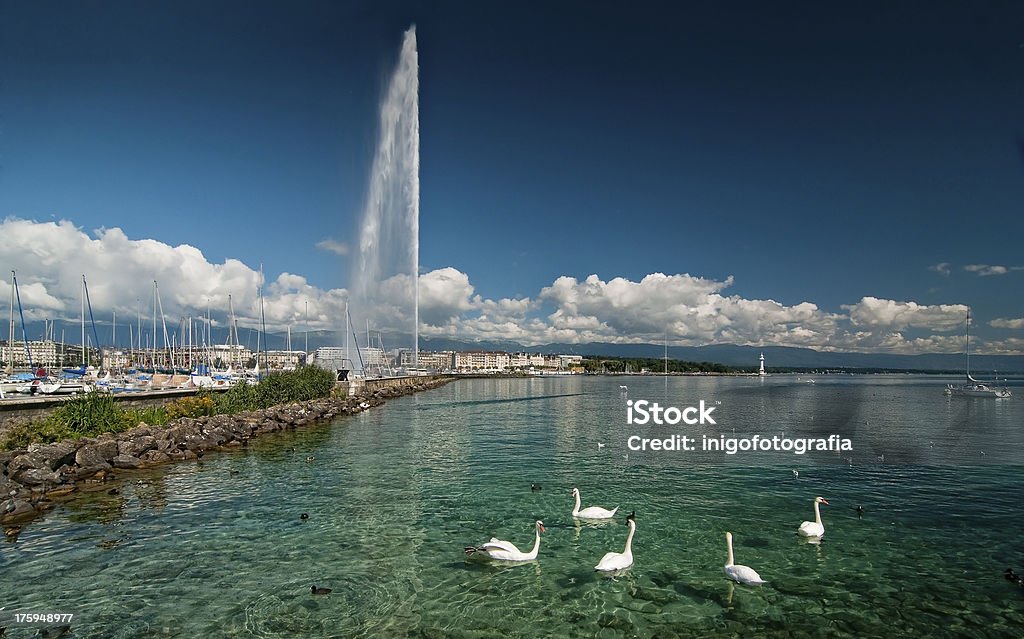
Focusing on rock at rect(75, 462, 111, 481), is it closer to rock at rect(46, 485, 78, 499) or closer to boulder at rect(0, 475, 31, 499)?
rock at rect(46, 485, 78, 499)

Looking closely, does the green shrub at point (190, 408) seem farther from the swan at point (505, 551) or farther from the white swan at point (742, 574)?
the white swan at point (742, 574)

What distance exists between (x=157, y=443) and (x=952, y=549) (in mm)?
33762

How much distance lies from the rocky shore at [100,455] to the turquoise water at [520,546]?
1297mm

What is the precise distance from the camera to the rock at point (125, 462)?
2581 cm

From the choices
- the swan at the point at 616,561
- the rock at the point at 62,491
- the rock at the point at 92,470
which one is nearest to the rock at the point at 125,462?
the rock at the point at 92,470

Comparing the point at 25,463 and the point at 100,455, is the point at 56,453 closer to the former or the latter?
the point at 25,463

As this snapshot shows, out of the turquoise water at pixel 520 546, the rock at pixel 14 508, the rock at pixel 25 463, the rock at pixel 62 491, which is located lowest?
the turquoise water at pixel 520 546

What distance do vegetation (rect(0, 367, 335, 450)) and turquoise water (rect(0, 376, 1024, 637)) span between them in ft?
20.7

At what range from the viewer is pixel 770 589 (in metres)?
13.2

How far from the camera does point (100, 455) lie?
2509cm

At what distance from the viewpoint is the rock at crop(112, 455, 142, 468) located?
25812mm

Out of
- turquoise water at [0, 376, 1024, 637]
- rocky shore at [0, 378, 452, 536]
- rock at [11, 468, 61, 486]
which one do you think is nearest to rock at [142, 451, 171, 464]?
rocky shore at [0, 378, 452, 536]

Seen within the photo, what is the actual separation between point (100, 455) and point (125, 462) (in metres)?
1.18

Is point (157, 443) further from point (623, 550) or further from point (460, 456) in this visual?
point (623, 550)
